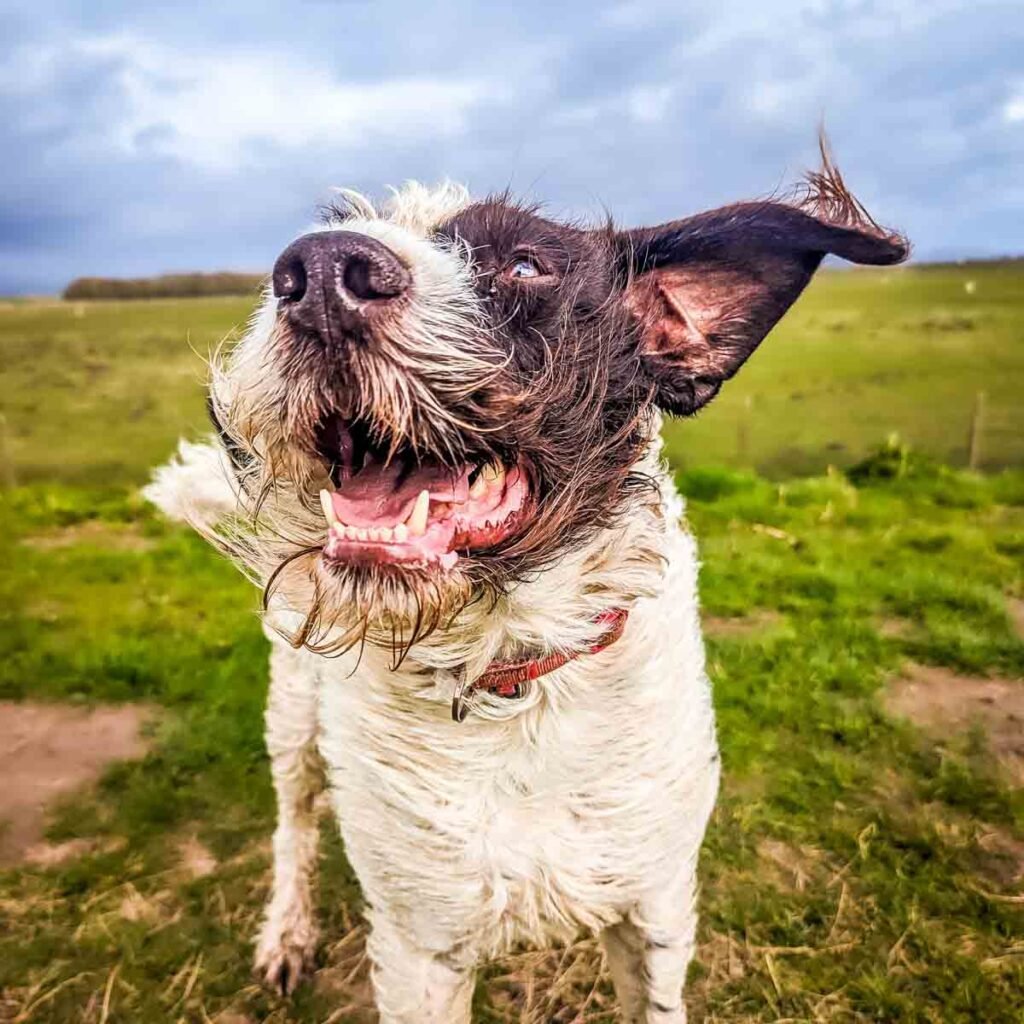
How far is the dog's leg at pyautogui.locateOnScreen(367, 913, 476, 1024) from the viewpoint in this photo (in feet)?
7.53

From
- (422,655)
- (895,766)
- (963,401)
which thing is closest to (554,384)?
(422,655)

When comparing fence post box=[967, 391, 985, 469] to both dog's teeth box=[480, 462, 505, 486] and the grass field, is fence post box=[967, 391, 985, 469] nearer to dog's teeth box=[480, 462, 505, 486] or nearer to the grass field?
the grass field

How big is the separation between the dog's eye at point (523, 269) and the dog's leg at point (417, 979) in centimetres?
162

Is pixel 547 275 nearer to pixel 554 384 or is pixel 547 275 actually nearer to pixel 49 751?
pixel 554 384

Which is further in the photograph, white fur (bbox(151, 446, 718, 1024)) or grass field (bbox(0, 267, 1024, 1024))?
grass field (bbox(0, 267, 1024, 1024))

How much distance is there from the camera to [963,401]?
10.5 meters

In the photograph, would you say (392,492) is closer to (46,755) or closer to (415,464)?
(415,464)

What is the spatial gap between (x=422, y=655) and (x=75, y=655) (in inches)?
184

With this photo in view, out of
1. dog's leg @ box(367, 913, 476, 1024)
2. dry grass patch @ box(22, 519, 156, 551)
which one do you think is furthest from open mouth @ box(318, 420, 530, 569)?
dry grass patch @ box(22, 519, 156, 551)

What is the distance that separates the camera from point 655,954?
2404 millimetres

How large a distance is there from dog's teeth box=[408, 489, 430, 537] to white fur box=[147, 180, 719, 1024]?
0.33 meters

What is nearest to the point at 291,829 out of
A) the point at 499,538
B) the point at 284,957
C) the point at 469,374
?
the point at 284,957

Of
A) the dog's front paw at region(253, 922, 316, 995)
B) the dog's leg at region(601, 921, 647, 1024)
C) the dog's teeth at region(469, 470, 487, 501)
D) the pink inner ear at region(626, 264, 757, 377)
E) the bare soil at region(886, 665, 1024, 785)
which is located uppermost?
the pink inner ear at region(626, 264, 757, 377)

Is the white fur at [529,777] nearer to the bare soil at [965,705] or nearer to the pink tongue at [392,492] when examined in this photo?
the pink tongue at [392,492]
